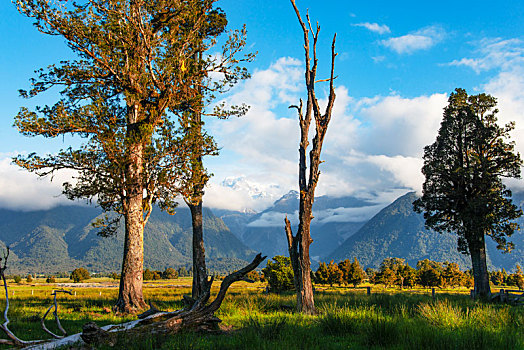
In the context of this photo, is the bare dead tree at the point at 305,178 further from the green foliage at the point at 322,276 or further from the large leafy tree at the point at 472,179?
the green foliage at the point at 322,276

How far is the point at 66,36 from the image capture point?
1440 cm

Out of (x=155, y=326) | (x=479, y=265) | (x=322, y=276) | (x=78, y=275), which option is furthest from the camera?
(x=78, y=275)

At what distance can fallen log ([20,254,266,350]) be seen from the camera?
5.73 metres

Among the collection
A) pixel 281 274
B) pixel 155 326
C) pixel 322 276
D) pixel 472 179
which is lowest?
pixel 322 276

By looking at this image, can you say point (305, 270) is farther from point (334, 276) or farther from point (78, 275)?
point (78, 275)

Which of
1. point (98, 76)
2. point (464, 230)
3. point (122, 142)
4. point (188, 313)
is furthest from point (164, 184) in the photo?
point (464, 230)

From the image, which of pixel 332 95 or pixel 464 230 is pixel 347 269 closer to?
pixel 464 230

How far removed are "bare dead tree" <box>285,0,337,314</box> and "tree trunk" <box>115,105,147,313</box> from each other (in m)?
6.18

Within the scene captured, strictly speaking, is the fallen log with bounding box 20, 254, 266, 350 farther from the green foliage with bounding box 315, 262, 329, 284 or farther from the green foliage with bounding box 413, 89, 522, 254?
the green foliage with bounding box 315, 262, 329, 284

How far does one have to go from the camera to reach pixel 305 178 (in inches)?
514

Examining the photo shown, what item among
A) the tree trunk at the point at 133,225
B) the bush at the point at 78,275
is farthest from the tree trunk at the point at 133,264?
the bush at the point at 78,275

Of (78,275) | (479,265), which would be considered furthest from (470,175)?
(78,275)

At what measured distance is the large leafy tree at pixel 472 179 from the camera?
25.8m

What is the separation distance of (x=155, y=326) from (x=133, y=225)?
8.49 meters
